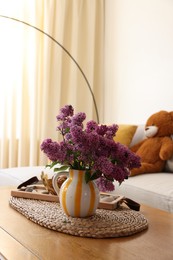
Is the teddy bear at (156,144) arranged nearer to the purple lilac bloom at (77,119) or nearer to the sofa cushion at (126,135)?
the sofa cushion at (126,135)

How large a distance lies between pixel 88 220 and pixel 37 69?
2.67 meters

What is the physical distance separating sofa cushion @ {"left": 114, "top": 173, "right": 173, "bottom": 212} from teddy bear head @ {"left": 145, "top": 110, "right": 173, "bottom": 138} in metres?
0.50

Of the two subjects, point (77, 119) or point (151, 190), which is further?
point (151, 190)

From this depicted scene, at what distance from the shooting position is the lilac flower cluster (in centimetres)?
112

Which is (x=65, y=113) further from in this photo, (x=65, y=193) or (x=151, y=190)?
(x=151, y=190)

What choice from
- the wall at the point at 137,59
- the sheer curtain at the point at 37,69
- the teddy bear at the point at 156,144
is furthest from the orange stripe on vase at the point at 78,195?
the sheer curtain at the point at 37,69

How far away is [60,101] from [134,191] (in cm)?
196

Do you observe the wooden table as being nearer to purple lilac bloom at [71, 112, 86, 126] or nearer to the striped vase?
the striped vase

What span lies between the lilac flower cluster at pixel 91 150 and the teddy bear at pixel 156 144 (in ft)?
4.59

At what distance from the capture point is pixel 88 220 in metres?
1.22

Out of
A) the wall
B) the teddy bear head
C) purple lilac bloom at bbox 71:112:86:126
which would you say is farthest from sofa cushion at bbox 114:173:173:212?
the wall

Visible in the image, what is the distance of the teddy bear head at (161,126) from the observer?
9.11 ft

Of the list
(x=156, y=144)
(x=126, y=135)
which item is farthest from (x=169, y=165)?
(x=126, y=135)

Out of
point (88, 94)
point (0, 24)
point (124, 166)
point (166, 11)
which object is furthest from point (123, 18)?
point (124, 166)
